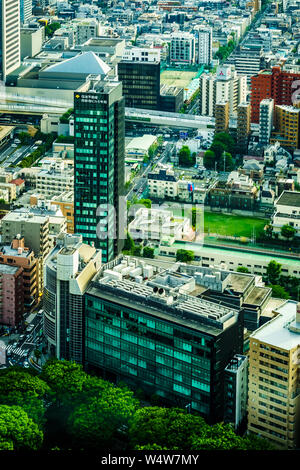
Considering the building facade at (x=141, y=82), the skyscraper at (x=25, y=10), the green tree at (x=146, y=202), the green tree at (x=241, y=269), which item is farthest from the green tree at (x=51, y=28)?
the green tree at (x=241, y=269)

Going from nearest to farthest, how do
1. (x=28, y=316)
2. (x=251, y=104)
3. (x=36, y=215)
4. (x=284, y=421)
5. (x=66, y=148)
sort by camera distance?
1. (x=284, y=421)
2. (x=28, y=316)
3. (x=36, y=215)
4. (x=66, y=148)
5. (x=251, y=104)

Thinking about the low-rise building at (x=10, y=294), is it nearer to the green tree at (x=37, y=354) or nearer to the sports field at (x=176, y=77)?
the green tree at (x=37, y=354)

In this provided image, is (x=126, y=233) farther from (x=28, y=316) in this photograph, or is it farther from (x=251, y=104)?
(x=251, y=104)

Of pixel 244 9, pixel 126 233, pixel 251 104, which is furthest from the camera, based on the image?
pixel 244 9

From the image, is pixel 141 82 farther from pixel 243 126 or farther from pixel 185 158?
pixel 185 158

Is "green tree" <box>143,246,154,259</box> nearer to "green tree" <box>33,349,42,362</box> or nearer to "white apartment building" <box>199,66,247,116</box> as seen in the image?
"green tree" <box>33,349,42,362</box>

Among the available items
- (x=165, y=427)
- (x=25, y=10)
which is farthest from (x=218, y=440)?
(x=25, y=10)

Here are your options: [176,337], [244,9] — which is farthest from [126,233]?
[244,9]

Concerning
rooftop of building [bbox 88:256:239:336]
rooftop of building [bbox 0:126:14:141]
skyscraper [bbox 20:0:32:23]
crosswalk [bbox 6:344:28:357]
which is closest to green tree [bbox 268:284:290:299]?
rooftop of building [bbox 88:256:239:336]
